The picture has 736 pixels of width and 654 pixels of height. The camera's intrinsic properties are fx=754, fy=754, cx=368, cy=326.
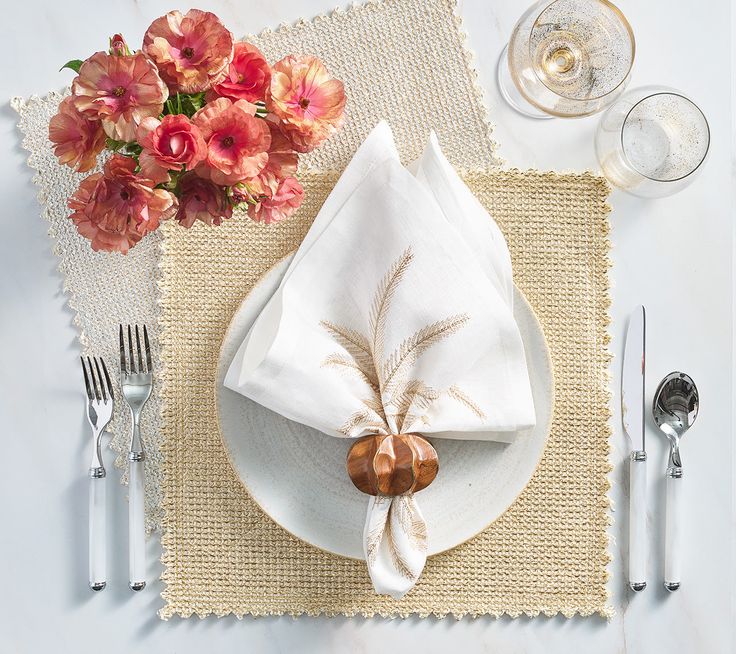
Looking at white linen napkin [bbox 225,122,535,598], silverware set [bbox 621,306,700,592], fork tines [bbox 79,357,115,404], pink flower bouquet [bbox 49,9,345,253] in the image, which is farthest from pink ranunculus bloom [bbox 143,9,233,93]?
silverware set [bbox 621,306,700,592]

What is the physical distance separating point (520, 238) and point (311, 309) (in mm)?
226

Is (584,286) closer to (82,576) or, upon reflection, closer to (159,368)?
(159,368)

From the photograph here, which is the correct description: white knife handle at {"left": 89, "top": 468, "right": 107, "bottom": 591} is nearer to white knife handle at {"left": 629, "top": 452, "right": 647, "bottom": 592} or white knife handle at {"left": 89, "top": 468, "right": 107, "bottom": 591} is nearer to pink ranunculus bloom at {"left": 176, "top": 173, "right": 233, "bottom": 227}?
pink ranunculus bloom at {"left": 176, "top": 173, "right": 233, "bottom": 227}

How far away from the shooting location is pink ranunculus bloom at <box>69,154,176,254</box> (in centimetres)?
49

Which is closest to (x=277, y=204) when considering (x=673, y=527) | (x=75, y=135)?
(x=75, y=135)

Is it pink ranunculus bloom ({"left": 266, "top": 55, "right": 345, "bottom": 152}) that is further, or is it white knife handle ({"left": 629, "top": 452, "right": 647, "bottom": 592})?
white knife handle ({"left": 629, "top": 452, "right": 647, "bottom": 592})

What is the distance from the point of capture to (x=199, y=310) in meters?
0.75

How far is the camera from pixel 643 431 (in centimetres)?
75

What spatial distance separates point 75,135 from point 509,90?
446mm

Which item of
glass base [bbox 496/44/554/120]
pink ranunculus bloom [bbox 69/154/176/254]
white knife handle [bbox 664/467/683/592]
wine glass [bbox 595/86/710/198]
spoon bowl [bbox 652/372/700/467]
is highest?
glass base [bbox 496/44/554/120]

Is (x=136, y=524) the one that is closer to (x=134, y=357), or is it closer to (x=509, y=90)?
(x=134, y=357)

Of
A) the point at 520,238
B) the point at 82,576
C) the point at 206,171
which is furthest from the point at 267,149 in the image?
the point at 82,576

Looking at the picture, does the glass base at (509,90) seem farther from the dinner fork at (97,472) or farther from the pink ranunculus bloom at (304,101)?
the dinner fork at (97,472)

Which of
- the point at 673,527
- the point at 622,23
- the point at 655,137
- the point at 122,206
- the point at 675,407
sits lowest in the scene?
the point at 673,527
